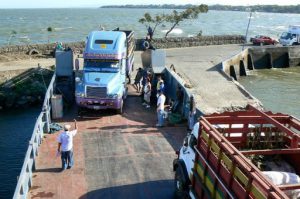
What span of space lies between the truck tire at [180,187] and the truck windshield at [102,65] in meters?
8.72

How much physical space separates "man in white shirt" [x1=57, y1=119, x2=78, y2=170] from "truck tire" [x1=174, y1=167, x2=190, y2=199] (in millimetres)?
3489

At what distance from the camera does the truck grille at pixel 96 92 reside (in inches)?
693

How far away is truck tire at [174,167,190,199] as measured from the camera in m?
10.4

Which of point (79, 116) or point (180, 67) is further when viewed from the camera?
point (180, 67)

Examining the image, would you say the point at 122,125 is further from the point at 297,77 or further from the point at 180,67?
the point at 297,77

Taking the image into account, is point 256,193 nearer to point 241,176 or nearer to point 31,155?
point 241,176

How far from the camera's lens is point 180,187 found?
10711 mm

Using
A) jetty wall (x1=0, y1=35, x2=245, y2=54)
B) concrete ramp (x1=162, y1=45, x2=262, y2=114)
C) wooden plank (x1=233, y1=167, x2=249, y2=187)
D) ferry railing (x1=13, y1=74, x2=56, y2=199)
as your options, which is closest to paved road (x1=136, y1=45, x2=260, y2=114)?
concrete ramp (x1=162, y1=45, x2=262, y2=114)


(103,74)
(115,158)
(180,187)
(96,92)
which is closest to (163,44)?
(103,74)

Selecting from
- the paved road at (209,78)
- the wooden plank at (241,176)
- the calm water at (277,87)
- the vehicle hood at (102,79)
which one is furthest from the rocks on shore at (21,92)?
the wooden plank at (241,176)

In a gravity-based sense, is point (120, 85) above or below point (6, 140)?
above

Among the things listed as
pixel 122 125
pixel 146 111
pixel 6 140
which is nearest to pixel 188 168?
pixel 122 125

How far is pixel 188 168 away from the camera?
10586mm

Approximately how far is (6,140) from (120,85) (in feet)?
25.0
